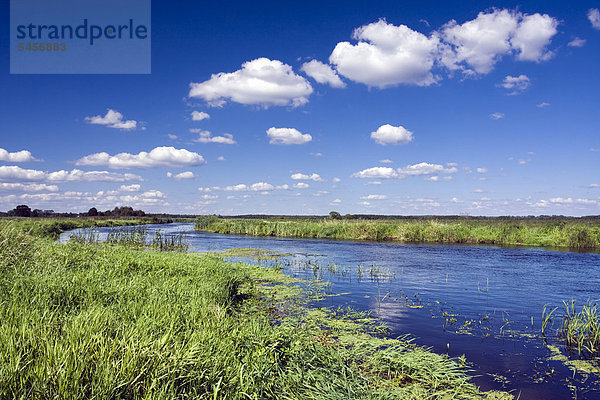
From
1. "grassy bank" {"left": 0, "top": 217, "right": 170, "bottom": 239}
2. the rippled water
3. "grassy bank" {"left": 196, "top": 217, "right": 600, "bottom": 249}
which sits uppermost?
"grassy bank" {"left": 0, "top": 217, "right": 170, "bottom": 239}

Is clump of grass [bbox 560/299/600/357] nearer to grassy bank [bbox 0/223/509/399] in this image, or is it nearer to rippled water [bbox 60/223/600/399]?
rippled water [bbox 60/223/600/399]

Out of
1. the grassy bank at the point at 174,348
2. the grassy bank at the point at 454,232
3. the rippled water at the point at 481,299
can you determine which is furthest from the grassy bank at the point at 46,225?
the grassy bank at the point at 454,232

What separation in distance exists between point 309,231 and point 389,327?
37.3m

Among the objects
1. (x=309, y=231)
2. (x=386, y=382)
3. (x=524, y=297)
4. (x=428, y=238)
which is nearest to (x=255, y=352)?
(x=386, y=382)

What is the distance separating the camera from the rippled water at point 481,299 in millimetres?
7754

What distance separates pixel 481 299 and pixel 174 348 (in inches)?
506

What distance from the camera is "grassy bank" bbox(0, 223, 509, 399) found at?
14.6 feet

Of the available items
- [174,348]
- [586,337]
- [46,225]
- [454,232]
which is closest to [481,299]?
[586,337]

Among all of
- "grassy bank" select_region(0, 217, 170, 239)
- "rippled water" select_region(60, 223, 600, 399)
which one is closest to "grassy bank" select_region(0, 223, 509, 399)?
"rippled water" select_region(60, 223, 600, 399)

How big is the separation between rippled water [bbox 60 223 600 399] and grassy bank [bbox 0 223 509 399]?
122cm

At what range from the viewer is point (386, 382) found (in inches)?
262

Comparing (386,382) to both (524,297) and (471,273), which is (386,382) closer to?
(524,297)

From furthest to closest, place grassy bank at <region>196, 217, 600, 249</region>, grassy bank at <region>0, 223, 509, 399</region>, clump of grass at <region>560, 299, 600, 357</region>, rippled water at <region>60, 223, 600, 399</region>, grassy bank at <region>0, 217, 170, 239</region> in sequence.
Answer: grassy bank at <region>196, 217, 600, 249</region>
grassy bank at <region>0, 217, 170, 239</region>
clump of grass at <region>560, 299, 600, 357</region>
rippled water at <region>60, 223, 600, 399</region>
grassy bank at <region>0, 223, 509, 399</region>

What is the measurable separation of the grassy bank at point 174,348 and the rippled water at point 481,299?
1.22m
